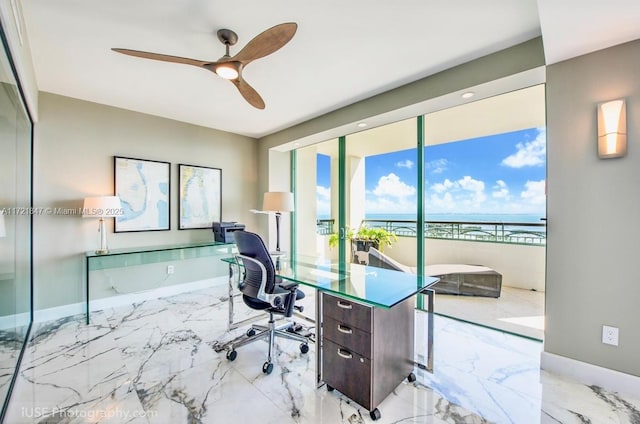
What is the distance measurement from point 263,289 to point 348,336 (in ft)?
2.47

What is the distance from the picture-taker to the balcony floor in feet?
8.81

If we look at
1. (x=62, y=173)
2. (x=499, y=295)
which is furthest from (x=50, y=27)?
(x=499, y=295)

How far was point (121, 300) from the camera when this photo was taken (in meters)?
3.53

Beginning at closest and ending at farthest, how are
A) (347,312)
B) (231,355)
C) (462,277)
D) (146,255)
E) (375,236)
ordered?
(347,312) → (231,355) → (462,277) → (146,255) → (375,236)

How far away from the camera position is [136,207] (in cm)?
365

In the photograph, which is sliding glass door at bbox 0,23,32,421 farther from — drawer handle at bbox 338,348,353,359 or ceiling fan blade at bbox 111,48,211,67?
drawer handle at bbox 338,348,353,359

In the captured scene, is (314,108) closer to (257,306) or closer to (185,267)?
(257,306)

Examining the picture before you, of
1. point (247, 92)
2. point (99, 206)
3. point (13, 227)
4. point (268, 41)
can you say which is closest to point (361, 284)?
point (268, 41)

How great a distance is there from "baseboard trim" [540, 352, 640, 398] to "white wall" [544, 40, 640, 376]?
0.04 meters

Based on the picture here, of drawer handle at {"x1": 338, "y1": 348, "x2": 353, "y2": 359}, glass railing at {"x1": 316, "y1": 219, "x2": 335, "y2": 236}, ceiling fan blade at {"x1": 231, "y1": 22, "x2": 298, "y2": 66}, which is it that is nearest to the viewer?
ceiling fan blade at {"x1": 231, "y1": 22, "x2": 298, "y2": 66}

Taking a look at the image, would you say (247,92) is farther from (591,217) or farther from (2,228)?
(591,217)

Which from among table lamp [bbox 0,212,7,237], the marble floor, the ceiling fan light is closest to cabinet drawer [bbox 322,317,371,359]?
the marble floor

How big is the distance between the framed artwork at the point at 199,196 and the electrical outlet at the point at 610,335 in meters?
4.48

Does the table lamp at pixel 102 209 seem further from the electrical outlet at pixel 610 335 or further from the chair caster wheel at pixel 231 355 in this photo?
the electrical outlet at pixel 610 335
